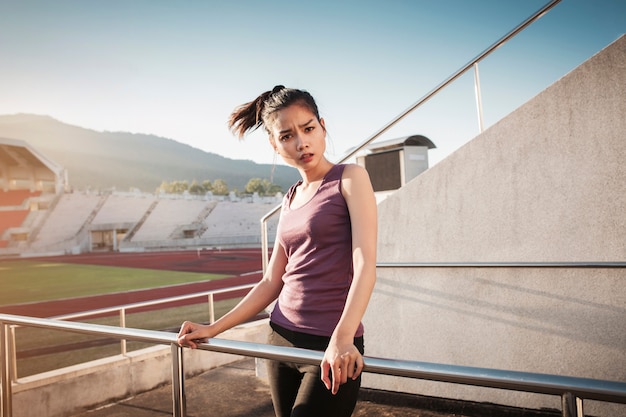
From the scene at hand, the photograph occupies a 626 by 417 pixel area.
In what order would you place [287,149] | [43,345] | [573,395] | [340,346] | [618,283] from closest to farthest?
[573,395], [340,346], [287,149], [618,283], [43,345]

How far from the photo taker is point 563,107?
3.00 meters

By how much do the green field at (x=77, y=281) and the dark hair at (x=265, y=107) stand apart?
1522cm

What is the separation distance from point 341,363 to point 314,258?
399mm

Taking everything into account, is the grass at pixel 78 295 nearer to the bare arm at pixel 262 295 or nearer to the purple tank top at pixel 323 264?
the bare arm at pixel 262 295

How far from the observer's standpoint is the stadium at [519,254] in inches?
110

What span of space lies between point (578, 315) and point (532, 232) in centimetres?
65

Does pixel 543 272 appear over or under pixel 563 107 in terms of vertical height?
under

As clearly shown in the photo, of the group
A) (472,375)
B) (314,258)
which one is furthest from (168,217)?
(472,375)

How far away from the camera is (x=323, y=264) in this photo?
129 cm

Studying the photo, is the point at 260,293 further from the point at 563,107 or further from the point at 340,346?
the point at 563,107

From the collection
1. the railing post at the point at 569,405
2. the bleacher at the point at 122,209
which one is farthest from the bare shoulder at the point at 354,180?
the bleacher at the point at 122,209

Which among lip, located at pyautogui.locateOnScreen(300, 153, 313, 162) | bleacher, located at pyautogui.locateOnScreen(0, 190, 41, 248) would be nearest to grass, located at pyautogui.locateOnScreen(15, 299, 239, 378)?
lip, located at pyautogui.locateOnScreen(300, 153, 313, 162)

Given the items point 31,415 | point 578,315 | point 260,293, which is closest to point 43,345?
point 31,415

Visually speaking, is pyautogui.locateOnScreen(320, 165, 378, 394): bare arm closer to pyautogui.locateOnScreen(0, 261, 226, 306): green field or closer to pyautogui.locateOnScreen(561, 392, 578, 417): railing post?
pyautogui.locateOnScreen(561, 392, 578, 417): railing post
